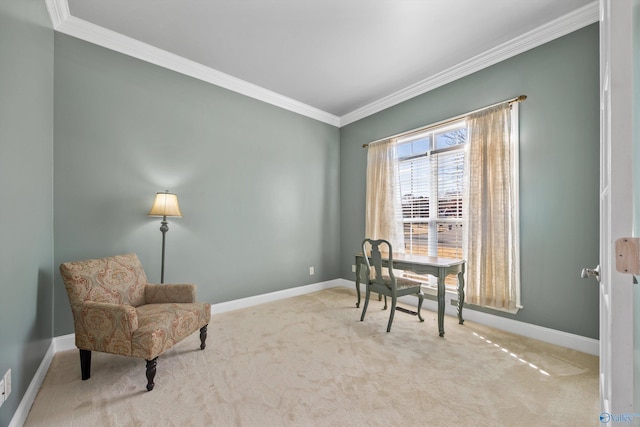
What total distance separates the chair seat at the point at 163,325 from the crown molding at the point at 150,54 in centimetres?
259

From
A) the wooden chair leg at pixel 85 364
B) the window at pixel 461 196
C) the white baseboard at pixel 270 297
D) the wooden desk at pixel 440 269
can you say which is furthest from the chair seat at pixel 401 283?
the wooden chair leg at pixel 85 364

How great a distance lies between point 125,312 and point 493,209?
3366mm

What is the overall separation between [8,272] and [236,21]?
2544mm

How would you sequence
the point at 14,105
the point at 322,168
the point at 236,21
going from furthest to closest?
the point at 322,168 → the point at 236,21 → the point at 14,105

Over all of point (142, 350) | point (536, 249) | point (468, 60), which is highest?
point (468, 60)

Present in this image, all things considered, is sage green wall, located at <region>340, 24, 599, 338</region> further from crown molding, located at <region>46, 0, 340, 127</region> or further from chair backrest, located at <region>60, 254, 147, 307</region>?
chair backrest, located at <region>60, 254, 147, 307</region>

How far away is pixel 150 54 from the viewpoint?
298 centimetres

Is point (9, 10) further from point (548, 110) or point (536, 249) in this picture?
point (536, 249)

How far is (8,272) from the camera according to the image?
4.84ft

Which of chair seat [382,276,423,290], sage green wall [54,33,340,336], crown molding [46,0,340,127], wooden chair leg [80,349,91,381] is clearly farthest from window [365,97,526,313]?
wooden chair leg [80,349,91,381]

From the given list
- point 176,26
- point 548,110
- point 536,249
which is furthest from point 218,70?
point 536,249

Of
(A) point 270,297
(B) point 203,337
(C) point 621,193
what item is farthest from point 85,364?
(C) point 621,193

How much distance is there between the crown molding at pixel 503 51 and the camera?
2.41 meters

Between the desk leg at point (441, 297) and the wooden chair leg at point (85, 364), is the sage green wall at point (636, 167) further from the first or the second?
the wooden chair leg at point (85, 364)
